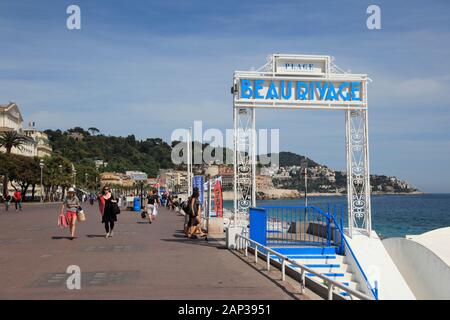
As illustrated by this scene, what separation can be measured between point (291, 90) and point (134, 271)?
44.8 ft

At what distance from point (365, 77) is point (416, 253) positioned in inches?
300

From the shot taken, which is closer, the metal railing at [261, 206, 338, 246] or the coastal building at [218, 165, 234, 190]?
the metal railing at [261, 206, 338, 246]

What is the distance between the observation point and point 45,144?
5103 inches

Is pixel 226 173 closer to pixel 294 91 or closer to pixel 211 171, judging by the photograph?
pixel 211 171

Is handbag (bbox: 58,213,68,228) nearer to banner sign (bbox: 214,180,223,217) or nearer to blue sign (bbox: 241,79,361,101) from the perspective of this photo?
banner sign (bbox: 214,180,223,217)

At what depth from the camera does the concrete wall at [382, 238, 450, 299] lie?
1648 centimetres

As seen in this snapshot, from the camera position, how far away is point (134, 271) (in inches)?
415

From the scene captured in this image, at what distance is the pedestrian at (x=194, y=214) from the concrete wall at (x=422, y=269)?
23.2 feet

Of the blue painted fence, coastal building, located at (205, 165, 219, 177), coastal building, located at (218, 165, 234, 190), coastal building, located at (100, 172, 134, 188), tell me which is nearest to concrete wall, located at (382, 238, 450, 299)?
the blue painted fence

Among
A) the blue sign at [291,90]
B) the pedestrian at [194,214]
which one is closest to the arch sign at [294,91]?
the blue sign at [291,90]

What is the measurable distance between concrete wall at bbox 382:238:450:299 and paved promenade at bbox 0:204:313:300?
6700mm

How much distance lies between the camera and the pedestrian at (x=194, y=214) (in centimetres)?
1695

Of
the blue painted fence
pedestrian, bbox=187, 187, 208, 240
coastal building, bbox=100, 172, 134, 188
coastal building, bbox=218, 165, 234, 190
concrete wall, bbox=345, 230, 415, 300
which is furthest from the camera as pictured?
coastal building, bbox=100, 172, 134, 188
